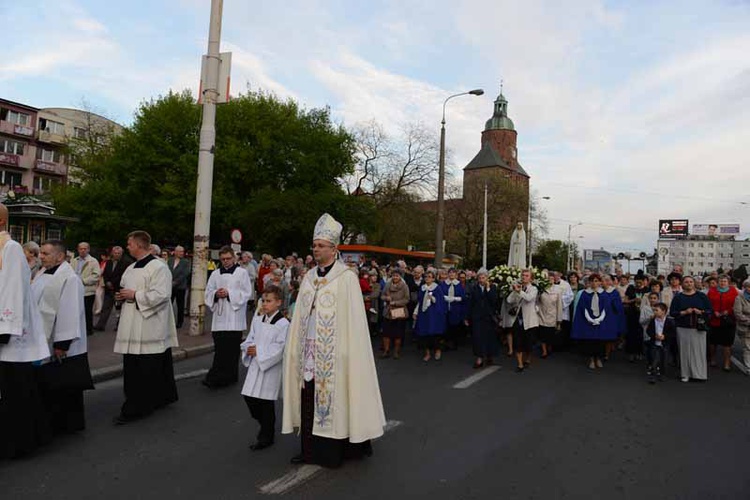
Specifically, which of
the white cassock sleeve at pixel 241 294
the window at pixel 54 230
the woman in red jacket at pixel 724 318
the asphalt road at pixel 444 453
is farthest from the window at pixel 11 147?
the woman in red jacket at pixel 724 318

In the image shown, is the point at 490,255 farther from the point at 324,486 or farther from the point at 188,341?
the point at 324,486

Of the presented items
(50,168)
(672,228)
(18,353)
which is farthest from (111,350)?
(672,228)

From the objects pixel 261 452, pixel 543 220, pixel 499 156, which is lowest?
pixel 261 452

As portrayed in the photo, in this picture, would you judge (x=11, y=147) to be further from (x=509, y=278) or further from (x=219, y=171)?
(x=509, y=278)

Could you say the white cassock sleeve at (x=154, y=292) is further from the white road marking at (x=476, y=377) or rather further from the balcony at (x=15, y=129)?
the balcony at (x=15, y=129)

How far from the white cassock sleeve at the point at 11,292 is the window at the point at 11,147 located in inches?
2360

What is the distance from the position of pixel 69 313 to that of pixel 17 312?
0.92 metres

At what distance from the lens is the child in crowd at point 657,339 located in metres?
9.30

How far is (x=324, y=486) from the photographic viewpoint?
4203mm

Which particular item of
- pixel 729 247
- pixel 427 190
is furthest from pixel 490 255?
pixel 729 247

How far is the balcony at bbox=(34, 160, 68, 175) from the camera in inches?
2240

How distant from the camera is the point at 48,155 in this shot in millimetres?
58531

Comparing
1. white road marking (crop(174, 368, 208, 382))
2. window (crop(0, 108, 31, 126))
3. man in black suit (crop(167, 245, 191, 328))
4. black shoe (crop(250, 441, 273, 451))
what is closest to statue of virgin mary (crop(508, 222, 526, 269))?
man in black suit (crop(167, 245, 191, 328))

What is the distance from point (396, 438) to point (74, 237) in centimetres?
3925
